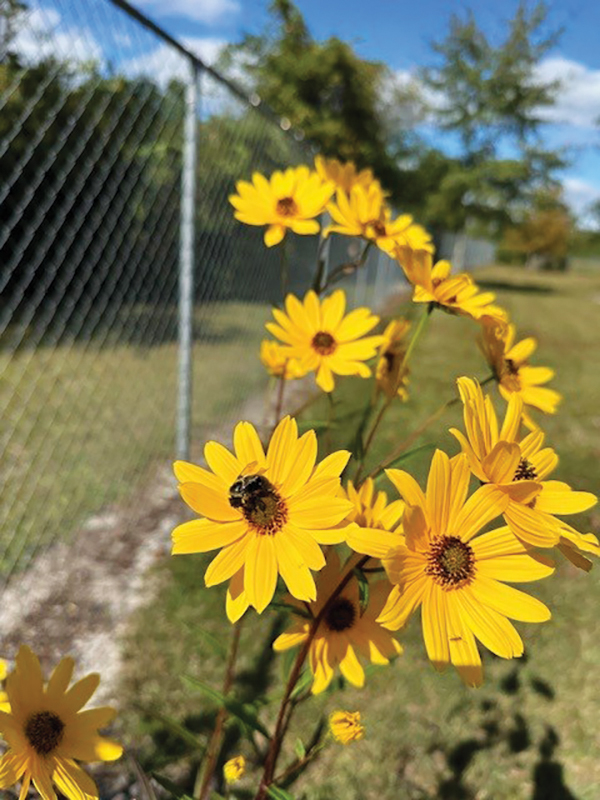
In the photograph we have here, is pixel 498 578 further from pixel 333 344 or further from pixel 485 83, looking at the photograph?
pixel 485 83

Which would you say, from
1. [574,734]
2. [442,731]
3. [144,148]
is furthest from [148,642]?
[144,148]

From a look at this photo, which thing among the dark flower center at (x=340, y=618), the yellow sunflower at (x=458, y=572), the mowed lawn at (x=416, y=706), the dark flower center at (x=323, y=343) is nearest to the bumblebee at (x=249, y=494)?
the yellow sunflower at (x=458, y=572)

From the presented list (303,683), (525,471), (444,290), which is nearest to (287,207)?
(444,290)

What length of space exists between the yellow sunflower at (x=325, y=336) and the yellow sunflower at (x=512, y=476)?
43cm

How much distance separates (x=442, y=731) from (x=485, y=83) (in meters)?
23.6

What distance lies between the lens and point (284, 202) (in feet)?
4.16

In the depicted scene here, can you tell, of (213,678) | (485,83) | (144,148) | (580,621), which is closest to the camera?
(213,678)

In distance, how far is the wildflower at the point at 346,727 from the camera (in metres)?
0.90

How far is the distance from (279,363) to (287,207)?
12.2 inches

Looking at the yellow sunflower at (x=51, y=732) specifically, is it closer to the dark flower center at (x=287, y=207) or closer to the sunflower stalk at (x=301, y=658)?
the sunflower stalk at (x=301, y=658)

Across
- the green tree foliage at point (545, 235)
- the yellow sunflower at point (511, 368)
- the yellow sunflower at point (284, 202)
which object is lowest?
the yellow sunflower at point (511, 368)

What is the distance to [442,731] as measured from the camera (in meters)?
1.98

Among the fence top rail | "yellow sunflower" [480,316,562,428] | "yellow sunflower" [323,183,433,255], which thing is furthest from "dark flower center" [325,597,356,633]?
the fence top rail

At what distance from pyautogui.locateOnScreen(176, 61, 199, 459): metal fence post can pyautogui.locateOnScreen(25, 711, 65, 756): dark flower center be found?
2308mm
